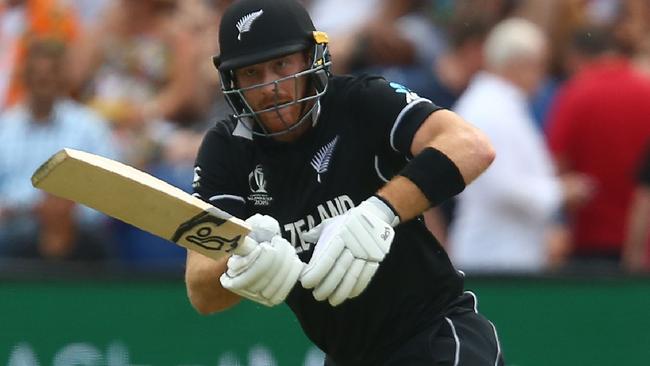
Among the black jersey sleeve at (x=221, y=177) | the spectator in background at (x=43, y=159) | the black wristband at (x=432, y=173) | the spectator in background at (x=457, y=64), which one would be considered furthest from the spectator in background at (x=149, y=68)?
the black wristband at (x=432, y=173)

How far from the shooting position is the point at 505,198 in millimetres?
8172

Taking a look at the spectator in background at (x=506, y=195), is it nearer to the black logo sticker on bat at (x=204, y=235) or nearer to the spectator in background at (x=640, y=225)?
the spectator in background at (x=640, y=225)

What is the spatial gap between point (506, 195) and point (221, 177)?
3714mm

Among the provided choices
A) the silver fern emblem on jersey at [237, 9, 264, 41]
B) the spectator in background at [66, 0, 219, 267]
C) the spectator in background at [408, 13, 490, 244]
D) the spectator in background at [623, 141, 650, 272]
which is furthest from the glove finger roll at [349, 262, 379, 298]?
the spectator in background at [66, 0, 219, 267]

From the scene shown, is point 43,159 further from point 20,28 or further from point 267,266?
point 267,266

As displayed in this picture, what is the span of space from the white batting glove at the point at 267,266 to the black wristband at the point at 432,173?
1.48ft

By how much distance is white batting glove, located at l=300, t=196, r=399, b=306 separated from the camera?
4180 mm

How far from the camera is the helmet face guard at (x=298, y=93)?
4.49 m

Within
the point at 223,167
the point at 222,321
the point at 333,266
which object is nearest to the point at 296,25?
the point at 223,167

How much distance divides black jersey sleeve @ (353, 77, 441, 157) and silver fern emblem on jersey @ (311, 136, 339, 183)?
0.12 metres

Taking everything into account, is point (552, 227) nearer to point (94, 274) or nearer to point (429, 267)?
point (94, 274)

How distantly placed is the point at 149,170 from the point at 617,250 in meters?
2.81

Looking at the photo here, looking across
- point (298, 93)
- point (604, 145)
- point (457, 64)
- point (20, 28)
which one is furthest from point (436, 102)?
point (298, 93)

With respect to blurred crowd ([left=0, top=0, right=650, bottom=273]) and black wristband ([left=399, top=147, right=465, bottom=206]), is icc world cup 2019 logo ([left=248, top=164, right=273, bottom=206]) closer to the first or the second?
black wristband ([left=399, top=147, right=465, bottom=206])
